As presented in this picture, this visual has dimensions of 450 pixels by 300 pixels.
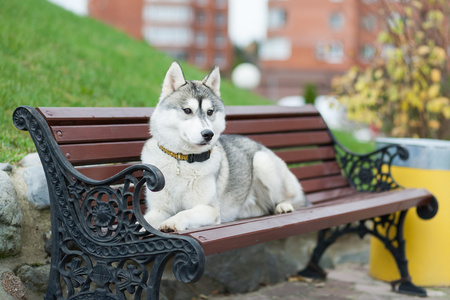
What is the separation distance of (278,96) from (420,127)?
1482 inches

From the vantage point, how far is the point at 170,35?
233ft

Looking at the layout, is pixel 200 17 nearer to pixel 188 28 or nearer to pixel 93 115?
pixel 188 28

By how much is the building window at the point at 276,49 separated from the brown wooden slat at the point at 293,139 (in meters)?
41.8

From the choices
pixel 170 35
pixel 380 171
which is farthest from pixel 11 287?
pixel 170 35

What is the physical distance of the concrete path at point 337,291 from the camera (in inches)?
184

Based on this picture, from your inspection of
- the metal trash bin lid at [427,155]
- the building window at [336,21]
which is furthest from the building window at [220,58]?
the metal trash bin lid at [427,155]

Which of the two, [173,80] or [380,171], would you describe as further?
[380,171]

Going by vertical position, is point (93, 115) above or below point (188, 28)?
below

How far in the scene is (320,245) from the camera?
530 centimetres

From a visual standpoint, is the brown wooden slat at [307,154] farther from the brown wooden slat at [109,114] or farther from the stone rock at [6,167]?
the stone rock at [6,167]

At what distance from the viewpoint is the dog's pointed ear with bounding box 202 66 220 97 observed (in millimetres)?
3574

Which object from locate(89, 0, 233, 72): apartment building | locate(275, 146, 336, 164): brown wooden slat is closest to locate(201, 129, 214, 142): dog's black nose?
locate(275, 146, 336, 164): brown wooden slat

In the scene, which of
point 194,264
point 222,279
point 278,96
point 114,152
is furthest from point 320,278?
point 278,96

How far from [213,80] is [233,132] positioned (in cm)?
112
